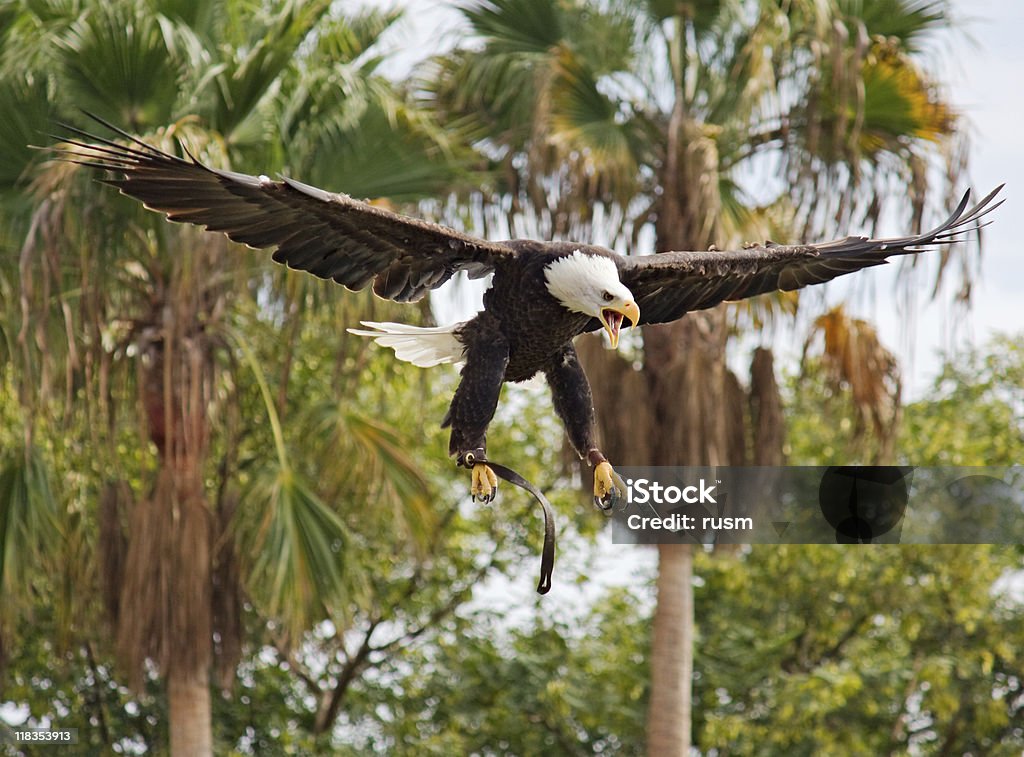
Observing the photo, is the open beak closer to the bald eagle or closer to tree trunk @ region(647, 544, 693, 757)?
the bald eagle

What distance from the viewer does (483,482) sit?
2916 millimetres

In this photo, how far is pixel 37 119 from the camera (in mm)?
6520

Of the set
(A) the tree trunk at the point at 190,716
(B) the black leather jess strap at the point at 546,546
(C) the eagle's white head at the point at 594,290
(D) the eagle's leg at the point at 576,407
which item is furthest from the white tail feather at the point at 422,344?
(A) the tree trunk at the point at 190,716

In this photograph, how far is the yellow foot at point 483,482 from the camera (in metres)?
2.91

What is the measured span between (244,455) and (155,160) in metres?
7.42

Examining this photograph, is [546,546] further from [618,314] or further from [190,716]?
[190,716]

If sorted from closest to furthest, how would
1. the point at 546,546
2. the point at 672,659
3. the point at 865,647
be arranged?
the point at 546,546 < the point at 672,659 < the point at 865,647

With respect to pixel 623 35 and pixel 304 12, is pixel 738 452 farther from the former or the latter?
pixel 304 12

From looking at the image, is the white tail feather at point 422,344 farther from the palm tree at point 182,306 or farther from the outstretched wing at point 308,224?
the palm tree at point 182,306

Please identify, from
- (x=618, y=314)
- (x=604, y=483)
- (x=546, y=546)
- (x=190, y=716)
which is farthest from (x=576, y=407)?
(x=190, y=716)

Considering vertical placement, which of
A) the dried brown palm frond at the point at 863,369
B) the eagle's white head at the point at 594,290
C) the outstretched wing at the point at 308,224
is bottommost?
the eagle's white head at the point at 594,290

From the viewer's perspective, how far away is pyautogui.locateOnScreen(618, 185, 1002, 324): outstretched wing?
10.6ft

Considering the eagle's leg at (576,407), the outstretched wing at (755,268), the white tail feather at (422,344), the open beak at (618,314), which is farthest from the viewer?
the white tail feather at (422,344)

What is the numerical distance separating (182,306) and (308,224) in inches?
158
